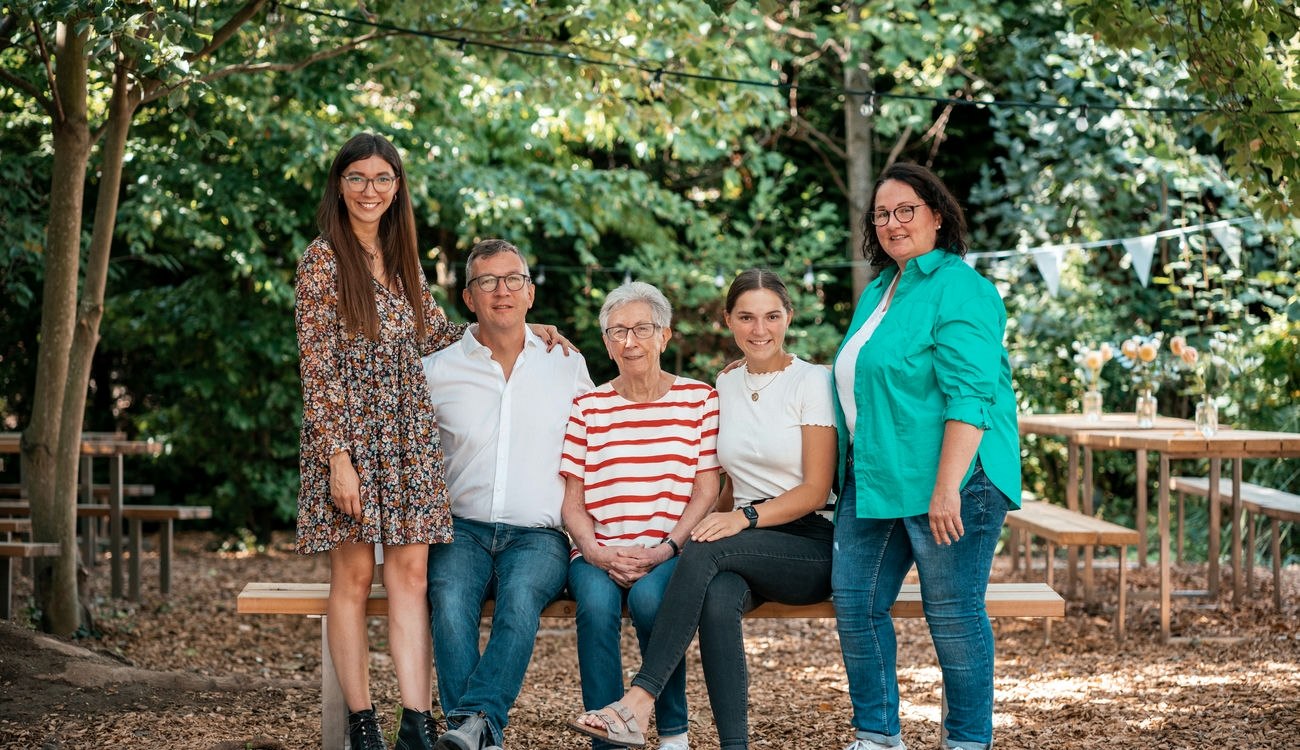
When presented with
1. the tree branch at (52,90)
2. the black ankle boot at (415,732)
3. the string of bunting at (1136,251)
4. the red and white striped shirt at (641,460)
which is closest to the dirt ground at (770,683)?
the black ankle boot at (415,732)

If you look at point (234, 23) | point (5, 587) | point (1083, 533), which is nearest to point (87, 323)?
point (5, 587)

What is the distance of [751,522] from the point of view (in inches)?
124

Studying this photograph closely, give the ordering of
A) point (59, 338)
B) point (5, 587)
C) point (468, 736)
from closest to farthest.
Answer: point (468, 736), point (59, 338), point (5, 587)

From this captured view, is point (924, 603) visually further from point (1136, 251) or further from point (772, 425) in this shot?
point (1136, 251)

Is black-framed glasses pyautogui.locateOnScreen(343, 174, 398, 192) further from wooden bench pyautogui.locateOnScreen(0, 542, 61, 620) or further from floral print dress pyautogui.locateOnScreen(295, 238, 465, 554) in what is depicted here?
wooden bench pyautogui.locateOnScreen(0, 542, 61, 620)

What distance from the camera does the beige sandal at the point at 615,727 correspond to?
2857 mm

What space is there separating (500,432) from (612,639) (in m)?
0.62

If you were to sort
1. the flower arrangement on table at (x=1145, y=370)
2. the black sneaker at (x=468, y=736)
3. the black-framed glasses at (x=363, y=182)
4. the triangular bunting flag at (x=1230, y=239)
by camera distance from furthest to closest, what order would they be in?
the triangular bunting flag at (x=1230, y=239) → the flower arrangement on table at (x=1145, y=370) → the black-framed glasses at (x=363, y=182) → the black sneaker at (x=468, y=736)

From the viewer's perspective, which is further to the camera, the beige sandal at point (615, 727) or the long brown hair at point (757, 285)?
the long brown hair at point (757, 285)

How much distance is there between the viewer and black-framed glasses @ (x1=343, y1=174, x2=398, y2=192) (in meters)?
3.14

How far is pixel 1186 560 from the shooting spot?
7801mm

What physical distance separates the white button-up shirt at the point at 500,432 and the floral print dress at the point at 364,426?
178 millimetres

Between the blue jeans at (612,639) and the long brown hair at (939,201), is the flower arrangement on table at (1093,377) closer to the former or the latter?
the long brown hair at (939,201)

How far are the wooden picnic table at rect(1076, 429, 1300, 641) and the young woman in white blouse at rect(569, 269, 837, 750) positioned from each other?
8.19 ft
